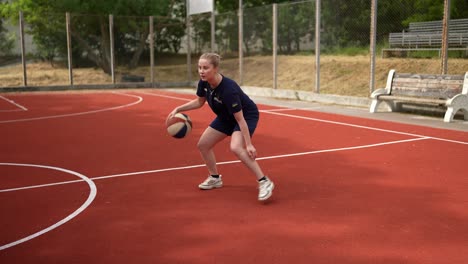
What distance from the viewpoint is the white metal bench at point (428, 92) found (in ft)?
37.0

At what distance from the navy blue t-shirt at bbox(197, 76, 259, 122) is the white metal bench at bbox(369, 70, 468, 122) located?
6.82 metres

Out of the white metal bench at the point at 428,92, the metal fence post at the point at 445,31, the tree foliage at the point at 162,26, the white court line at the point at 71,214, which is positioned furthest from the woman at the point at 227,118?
the tree foliage at the point at 162,26

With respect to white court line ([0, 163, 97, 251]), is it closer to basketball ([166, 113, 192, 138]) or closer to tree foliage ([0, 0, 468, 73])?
basketball ([166, 113, 192, 138])

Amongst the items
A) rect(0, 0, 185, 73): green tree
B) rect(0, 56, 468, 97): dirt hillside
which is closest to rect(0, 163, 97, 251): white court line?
rect(0, 56, 468, 97): dirt hillside

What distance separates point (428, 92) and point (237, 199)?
7.88 meters

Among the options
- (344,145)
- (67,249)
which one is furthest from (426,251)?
(344,145)

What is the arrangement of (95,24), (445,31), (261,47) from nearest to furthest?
(445,31)
(261,47)
(95,24)

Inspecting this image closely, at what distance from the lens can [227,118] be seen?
590cm

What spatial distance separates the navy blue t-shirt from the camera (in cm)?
543

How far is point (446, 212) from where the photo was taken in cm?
516

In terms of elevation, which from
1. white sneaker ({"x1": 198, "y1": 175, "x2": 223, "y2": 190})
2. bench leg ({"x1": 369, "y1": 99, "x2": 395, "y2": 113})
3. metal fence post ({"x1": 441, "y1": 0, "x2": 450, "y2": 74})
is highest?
metal fence post ({"x1": 441, "y1": 0, "x2": 450, "y2": 74})

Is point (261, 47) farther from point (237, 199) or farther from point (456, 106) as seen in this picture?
point (237, 199)

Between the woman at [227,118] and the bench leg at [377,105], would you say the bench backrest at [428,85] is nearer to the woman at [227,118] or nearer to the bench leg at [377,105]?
the bench leg at [377,105]

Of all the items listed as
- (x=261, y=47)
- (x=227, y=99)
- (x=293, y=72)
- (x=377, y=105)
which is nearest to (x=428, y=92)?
(x=377, y=105)
